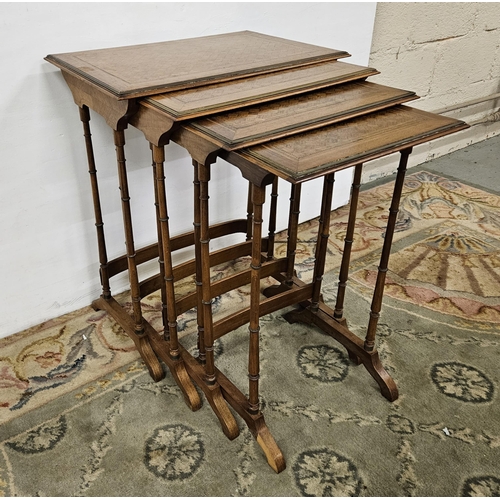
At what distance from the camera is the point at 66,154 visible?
70.6 inches

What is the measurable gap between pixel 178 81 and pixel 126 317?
2.84ft

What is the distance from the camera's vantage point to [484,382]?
1.74m

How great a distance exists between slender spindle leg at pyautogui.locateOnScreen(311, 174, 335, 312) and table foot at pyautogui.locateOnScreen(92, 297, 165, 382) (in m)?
0.57

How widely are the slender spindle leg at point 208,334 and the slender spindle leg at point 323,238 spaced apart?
19.3 inches

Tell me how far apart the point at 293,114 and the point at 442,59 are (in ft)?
7.61

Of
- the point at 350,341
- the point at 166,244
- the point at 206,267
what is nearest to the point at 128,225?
the point at 166,244

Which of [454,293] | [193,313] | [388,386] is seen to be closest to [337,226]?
[454,293]

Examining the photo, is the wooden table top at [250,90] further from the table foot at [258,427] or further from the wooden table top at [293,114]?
the table foot at [258,427]

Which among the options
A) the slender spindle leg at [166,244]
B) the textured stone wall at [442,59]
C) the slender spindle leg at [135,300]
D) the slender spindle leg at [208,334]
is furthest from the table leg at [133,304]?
the textured stone wall at [442,59]

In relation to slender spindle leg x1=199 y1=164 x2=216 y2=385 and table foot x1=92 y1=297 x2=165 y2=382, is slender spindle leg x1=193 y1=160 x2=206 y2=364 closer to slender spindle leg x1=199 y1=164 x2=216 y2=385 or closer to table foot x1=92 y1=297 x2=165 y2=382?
slender spindle leg x1=199 y1=164 x2=216 y2=385

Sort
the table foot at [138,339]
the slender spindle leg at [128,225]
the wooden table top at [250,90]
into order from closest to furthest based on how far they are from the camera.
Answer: the wooden table top at [250,90] → the slender spindle leg at [128,225] → the table foot at [138,339]

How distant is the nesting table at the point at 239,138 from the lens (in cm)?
117

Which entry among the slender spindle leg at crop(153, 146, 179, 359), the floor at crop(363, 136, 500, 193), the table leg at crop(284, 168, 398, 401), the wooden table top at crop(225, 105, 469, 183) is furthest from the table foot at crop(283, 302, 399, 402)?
the floor at crop(363, 136, 500, 193)

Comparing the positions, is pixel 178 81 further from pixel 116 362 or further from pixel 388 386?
pixel 388 386
